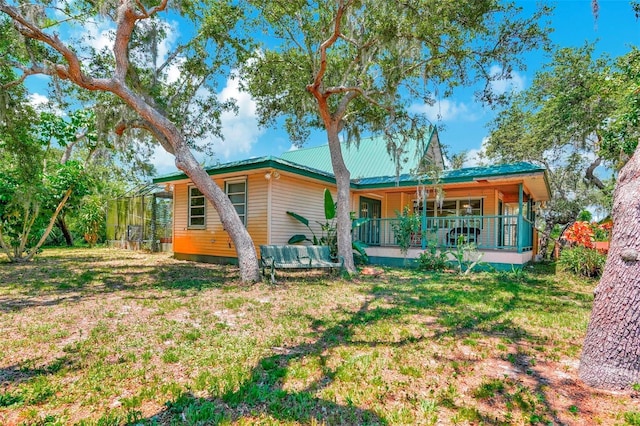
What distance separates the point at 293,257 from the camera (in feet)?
27.9

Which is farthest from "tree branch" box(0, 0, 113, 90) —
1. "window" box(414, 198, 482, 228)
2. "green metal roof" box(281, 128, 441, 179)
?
"window" box(414, 198, 482, 228)

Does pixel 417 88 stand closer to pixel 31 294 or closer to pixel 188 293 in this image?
pixel 188 293

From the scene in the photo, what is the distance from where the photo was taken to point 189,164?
24.5 feet

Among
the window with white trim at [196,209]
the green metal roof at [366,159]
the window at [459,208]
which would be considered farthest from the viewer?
the green metal roof at [366,159]

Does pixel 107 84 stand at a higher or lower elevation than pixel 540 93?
lower

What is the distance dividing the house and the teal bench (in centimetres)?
176

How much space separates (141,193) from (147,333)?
536 inches

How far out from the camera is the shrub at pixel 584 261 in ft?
27.2

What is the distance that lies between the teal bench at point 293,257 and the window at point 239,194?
2.80 m

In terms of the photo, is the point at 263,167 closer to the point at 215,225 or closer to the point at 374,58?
the point at 215,225

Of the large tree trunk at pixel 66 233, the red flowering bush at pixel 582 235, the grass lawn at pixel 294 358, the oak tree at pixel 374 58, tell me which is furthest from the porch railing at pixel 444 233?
the large tree trunk at pixel 66 233

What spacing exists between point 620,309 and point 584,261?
7.26 m

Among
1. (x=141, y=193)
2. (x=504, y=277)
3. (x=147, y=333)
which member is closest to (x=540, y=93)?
(x=504, y=277)

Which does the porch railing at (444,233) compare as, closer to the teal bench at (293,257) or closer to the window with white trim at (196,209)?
the teal bench at (293,257)
